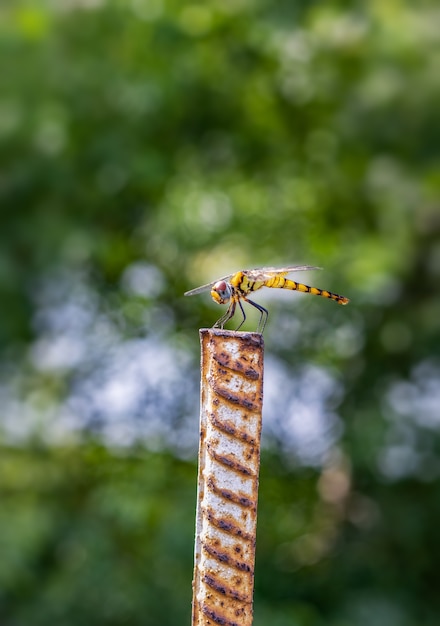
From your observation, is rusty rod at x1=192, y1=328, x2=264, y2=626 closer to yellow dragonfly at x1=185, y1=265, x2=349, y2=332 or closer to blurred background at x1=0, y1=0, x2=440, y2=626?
yellow dragonfly at x1=185, y1=265, x2=349, y2=332

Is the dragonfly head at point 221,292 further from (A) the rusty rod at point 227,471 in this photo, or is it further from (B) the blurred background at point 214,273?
(B) the blurred background at point 214,273

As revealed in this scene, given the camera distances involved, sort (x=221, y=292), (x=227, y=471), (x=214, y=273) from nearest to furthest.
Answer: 1. (x=227, y=471)
2. (x=221, y=292)
3. (x=214, y=273)

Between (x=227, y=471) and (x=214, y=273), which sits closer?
(x=227, y=471)

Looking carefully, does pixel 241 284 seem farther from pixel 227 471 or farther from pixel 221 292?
pixel 227 471

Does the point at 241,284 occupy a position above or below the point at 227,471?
above

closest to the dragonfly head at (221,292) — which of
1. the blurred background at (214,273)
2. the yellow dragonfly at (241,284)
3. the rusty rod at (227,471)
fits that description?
the yellow dragonfly at (241,284)

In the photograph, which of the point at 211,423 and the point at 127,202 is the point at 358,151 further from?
the point at 211,423

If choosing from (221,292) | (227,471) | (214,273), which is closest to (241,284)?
(221,292)

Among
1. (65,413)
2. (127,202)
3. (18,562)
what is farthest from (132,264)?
(18,562)
